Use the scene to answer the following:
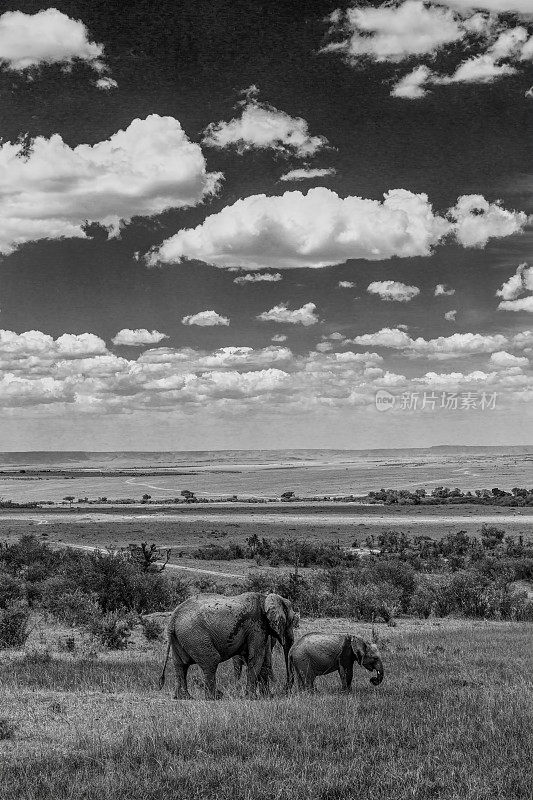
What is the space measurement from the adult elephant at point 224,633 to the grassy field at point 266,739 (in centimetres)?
46

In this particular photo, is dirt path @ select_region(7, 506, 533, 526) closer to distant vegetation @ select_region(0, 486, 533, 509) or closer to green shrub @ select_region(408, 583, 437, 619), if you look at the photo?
distant vegetation @ select_region(0, 486, 533, 509)

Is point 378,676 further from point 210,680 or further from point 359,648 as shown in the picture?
point 210,680

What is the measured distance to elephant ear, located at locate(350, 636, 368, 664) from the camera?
11.9 m

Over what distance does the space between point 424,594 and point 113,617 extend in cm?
1285

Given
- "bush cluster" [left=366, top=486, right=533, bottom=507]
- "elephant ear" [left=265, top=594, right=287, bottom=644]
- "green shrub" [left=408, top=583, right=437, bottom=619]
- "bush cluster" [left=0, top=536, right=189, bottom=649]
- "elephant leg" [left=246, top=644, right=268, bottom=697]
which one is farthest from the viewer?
"bush cluster" [left=366, top=486, right=533, bottom=507]

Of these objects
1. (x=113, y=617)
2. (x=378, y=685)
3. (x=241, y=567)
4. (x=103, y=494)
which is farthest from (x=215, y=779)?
(x=103, y=494)

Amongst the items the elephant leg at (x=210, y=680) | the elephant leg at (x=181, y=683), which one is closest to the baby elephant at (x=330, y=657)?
the elephant leg at (x=210, y=680)

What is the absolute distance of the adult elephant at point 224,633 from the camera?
Result: 11.9m

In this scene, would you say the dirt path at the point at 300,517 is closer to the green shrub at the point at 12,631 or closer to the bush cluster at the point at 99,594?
the bush cluster at the point at 99,594

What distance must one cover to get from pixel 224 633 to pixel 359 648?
2.30 metres

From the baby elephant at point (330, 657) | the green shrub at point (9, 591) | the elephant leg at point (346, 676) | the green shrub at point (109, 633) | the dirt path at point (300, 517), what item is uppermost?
the baby elephant at point (330, 657)

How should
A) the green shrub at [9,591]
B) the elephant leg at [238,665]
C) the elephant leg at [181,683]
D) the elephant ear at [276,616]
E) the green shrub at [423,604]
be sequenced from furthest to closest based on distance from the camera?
the green shrub at [423,604]
the green shrub at [9,591]
the elephant leg at [238,665]
the elephant ear at [276,616]
the elephant leg at [181,683]

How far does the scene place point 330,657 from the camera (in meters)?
11.9

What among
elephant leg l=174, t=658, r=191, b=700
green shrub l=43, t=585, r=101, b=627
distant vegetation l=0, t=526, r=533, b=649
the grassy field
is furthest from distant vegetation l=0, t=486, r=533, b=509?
elephant leg l=174, t=658, r=191, b=700
